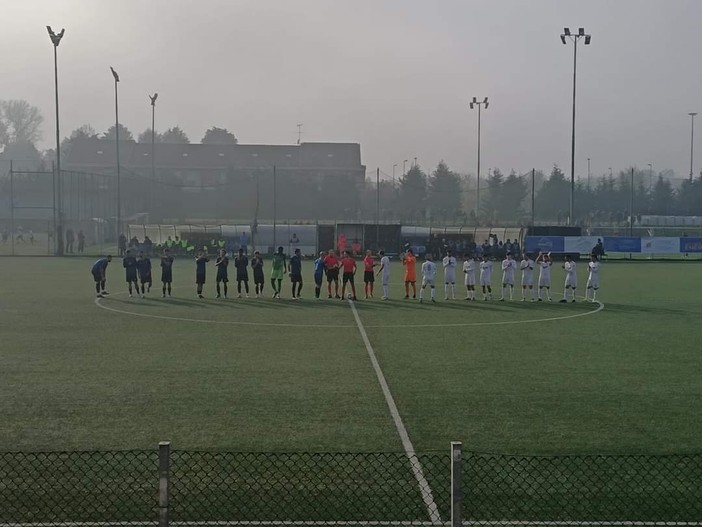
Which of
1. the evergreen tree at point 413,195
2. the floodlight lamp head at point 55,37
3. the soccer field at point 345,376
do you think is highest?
the floodlight lamp head at point 55,37

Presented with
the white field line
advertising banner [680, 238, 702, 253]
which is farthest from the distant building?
the white field line

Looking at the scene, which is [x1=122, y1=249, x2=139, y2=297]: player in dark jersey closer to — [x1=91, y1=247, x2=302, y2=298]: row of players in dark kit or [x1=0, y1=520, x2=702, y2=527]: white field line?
[x1=91, y1=247, x2=302, y2=298]: row of players in dark kit

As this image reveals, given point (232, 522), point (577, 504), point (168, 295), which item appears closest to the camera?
point (232, 522)

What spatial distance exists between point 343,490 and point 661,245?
181 feet

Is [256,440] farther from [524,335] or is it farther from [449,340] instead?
[524,335]

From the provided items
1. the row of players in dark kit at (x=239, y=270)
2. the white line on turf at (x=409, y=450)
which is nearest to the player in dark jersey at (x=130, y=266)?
the row of players in dark kit at (x=239, y=270)

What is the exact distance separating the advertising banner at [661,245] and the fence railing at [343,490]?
51.9m

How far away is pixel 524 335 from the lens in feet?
68.6

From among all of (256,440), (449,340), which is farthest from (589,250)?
(256,440)

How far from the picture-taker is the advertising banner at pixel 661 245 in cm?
5909

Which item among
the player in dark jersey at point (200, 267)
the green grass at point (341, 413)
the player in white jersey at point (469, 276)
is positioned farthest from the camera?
the player in white jersey at point (469, 276)

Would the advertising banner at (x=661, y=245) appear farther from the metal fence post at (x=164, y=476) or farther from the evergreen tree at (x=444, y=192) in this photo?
the metal fence post at (x=164, y=476)

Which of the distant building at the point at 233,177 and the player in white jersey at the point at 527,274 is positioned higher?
the distant building at the point at 233,177

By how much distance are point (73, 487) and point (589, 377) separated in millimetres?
9505
